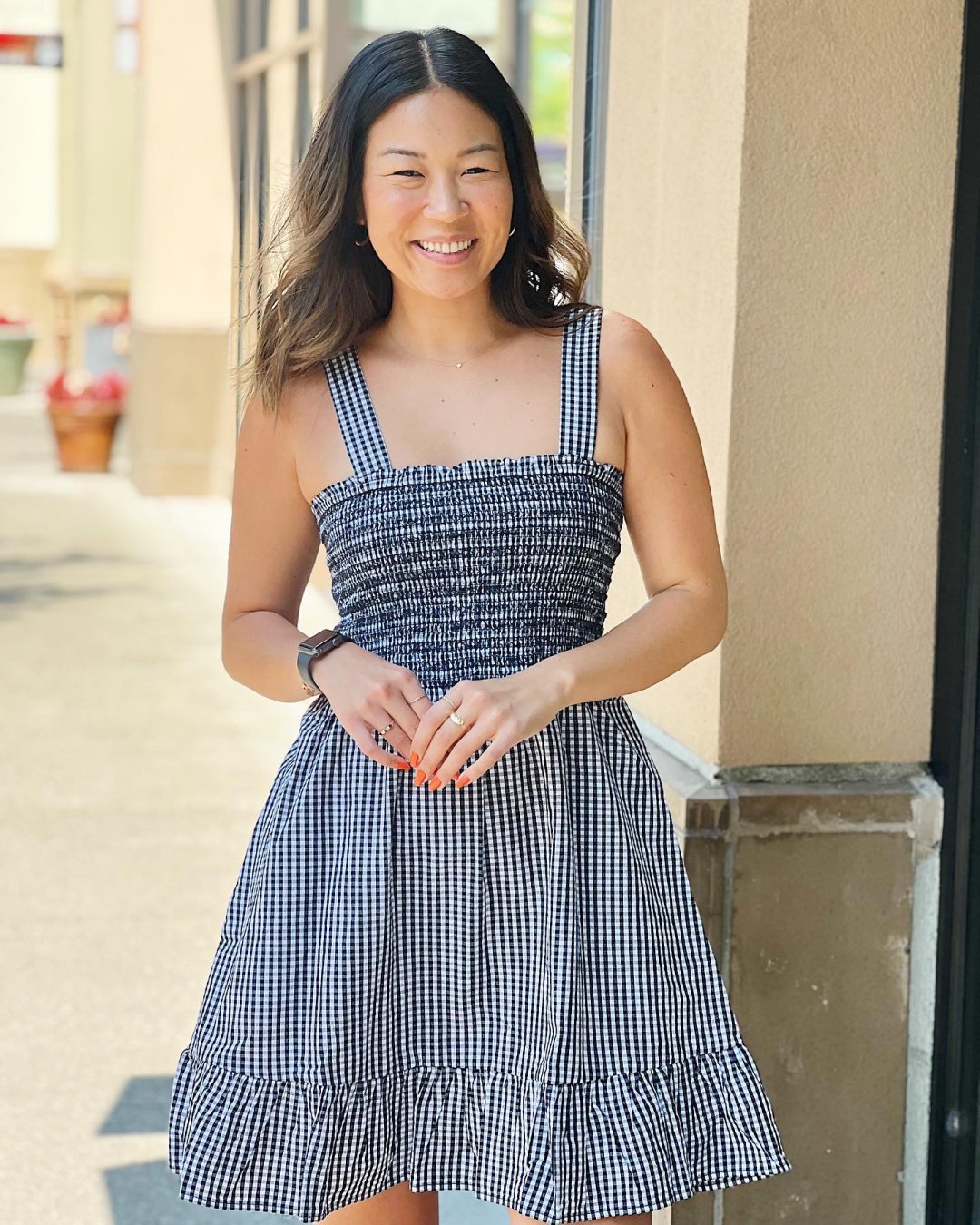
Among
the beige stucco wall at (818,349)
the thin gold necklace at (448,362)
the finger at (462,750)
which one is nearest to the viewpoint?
the finger at (462,750)

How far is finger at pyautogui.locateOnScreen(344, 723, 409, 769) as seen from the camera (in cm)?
207

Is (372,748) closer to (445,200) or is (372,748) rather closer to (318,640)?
(318,640)

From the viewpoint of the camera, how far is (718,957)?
286cm

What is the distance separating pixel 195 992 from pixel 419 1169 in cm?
253

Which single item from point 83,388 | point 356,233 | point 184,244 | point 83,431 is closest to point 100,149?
A: point 83,388

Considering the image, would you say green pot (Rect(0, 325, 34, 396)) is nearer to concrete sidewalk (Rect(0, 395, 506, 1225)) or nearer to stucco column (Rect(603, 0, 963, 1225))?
concrete sidewalk (Rect(0, 395, 506, 1225))

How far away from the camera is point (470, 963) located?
2.18 m

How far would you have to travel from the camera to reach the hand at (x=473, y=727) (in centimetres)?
201

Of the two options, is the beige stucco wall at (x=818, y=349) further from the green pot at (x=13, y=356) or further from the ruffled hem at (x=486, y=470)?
the green pot at (x=13, y=356)

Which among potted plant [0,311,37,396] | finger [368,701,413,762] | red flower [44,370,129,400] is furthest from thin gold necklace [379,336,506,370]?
potted plant [0,311,37,396]

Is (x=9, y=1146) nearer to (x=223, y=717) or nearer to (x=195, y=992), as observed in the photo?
(x=195, y=992)

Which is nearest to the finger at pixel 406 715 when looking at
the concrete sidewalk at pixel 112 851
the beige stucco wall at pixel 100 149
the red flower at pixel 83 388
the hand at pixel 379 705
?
the hand at pixel 379 705

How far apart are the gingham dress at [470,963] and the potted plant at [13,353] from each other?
80.9 feet

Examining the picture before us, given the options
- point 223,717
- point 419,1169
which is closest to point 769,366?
point 419,1169
